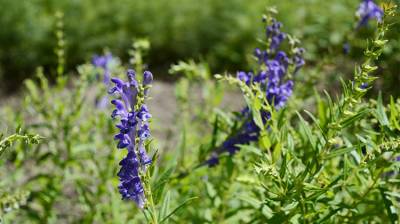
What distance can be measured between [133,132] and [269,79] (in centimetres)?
81

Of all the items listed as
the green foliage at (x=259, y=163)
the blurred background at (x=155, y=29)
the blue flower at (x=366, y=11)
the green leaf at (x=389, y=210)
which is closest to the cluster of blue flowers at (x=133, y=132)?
the green foliage at (x=259, y=163)

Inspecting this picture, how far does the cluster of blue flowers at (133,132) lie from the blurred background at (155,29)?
5144 millimetres

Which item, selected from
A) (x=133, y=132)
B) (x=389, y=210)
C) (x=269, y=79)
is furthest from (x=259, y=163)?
(x=269, y=79)

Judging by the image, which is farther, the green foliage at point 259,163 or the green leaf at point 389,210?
the green leaf at point 389,210

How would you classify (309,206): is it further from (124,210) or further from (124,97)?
(124,210)

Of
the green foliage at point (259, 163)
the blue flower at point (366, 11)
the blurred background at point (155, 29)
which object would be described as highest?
the blurred background at point (155, 29)

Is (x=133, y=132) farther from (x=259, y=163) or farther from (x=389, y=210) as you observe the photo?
(x=389, y=210)

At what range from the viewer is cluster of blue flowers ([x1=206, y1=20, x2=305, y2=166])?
2408mm

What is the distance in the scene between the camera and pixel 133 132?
70.6 inches

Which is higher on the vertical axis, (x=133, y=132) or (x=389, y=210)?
(x=133, y=132)

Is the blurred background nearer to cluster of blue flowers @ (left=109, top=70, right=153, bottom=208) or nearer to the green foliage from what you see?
the green foliage

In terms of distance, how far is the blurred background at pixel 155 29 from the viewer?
6855 millimetres

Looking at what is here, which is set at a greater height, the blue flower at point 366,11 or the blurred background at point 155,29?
the blurred background at point 155,29

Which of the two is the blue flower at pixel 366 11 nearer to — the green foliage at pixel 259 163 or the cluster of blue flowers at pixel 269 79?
the green foliage at pixel 259 163
